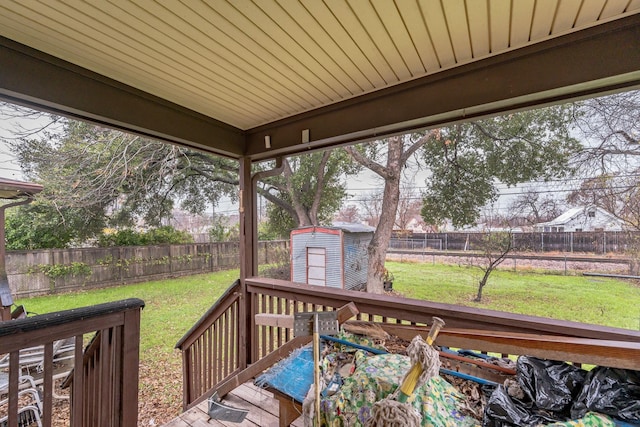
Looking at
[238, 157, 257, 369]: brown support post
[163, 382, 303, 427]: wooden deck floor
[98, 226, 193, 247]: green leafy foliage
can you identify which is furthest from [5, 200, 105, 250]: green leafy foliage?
[163, 382, 303, 427]: wooden deck floor

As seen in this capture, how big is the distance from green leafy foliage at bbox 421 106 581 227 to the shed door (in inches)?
97.7

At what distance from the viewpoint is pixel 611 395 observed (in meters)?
1.05

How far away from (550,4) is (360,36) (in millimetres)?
923

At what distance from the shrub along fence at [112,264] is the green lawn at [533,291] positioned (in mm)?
3489

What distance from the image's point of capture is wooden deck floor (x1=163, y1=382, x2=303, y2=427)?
2023 millimetres

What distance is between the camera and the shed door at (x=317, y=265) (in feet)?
20.3

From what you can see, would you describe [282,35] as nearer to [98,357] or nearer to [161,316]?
[98,357]

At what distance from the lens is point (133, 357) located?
59.9 inches

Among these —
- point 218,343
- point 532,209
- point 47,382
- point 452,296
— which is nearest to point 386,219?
point 452,296

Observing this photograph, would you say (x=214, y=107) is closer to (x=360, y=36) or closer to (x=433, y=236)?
(x=360, y=36)

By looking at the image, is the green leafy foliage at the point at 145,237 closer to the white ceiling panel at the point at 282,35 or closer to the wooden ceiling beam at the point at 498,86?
the white ceiling panel at the point at 282,35

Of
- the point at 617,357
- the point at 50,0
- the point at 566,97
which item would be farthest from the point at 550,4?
the point at 50,0

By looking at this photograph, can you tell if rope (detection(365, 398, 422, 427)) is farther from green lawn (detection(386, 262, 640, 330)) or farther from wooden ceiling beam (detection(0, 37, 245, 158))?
green lawn (detection(386, 262, 640, 330))

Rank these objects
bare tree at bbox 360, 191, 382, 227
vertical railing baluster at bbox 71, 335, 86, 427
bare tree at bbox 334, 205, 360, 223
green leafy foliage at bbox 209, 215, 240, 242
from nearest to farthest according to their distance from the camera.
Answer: vertical railing baluster at bbox 71, 335, 86, 427, bare tree at bbox 360, 191, 382, 227, bare tree at bbox 334, 205, 360, 223, green leafy foliage at bbox 209, 215, 240, 242
